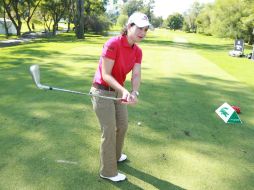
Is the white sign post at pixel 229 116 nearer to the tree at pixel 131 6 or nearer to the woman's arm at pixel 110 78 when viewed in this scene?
the woman's arm at pixel 110 78

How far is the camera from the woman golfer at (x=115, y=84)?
4191mm

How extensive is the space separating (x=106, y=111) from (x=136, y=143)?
181cm

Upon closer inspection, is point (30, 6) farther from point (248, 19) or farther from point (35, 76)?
point (35, 76)

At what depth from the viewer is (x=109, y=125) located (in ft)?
14.6

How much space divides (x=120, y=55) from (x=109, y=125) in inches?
36.4

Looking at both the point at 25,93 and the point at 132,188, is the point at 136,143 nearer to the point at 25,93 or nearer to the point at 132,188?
the point at 132,188

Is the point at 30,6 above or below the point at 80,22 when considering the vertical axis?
above

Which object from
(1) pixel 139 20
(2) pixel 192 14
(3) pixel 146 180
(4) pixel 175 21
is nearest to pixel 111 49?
(1) pixel 139 20

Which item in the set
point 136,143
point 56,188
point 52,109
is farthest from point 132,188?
point 52,109

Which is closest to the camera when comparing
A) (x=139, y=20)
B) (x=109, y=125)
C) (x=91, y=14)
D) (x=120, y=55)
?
(x=139, y=20)

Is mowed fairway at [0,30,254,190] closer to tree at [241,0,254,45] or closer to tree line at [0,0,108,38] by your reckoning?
tree at [241,0,254,45]

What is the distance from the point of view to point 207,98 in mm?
9773

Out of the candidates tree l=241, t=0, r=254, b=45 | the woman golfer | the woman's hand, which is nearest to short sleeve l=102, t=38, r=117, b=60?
the woman golfer

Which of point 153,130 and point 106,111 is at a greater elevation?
point 106,111
